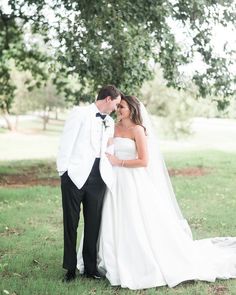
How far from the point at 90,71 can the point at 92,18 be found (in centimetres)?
139

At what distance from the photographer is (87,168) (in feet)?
20.8

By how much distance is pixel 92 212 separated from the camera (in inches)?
259

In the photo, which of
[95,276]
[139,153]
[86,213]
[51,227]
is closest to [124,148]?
[139,153]

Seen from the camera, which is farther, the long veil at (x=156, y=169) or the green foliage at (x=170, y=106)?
the green foliage at (x=170, y=106)

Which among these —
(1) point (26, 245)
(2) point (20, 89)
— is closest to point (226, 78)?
(1) point (26, 245)

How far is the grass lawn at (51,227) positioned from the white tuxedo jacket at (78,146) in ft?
4.73

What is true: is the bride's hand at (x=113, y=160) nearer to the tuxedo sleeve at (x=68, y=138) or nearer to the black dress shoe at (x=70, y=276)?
the tuxedo sleeve at (x=68, y=138)

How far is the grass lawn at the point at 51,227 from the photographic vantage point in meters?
6.29

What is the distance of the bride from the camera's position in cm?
649

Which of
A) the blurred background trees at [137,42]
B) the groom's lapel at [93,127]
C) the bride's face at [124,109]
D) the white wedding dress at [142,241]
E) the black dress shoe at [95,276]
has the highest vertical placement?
the blurred background trees at [137,42]

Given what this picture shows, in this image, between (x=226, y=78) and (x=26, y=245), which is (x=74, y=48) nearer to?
(x=226, y=78)

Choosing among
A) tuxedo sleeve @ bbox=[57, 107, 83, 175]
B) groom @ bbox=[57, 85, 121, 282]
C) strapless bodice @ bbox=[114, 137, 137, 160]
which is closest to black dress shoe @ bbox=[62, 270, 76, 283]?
groom @ bbox=[57, 85, 121, 282]

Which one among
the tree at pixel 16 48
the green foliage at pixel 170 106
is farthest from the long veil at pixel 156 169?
the green foliage at pixel 170 106

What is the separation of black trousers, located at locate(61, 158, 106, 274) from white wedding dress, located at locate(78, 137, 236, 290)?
0.42 ft
